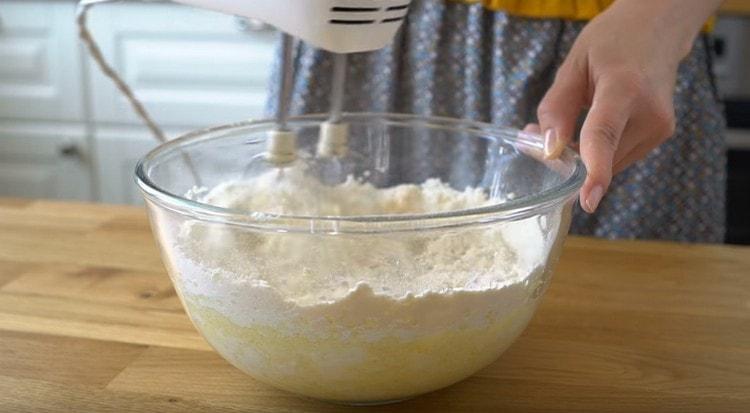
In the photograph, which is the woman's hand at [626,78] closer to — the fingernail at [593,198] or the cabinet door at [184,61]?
the fingernail at [593,198]

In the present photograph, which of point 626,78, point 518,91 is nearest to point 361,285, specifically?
point 626,78

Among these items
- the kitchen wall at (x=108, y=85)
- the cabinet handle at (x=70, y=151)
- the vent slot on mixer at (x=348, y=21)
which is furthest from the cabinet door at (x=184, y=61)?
the vent slot on mixer at (x=348, y=21)

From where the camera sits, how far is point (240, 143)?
29.1 inches

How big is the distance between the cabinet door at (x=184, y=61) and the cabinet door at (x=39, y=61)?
0.06 m

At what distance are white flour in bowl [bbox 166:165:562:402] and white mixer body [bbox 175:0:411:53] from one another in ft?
0.45

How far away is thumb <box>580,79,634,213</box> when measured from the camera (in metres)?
0.58

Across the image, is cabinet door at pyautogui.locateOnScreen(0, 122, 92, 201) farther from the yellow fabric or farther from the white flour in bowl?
the white flour in bowl

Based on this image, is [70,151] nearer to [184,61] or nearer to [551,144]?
[184,61]

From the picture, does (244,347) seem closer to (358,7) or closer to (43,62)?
(358,7)

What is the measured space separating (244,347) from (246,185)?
0.22 m

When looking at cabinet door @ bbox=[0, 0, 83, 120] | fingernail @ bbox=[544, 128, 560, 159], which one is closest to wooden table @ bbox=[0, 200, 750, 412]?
fingernail @ bbox=[544, 128, 560, 159]

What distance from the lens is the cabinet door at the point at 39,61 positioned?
6.29 feet

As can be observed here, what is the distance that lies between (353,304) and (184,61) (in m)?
1.48

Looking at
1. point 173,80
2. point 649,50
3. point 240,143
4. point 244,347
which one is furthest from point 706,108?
point 173,80
